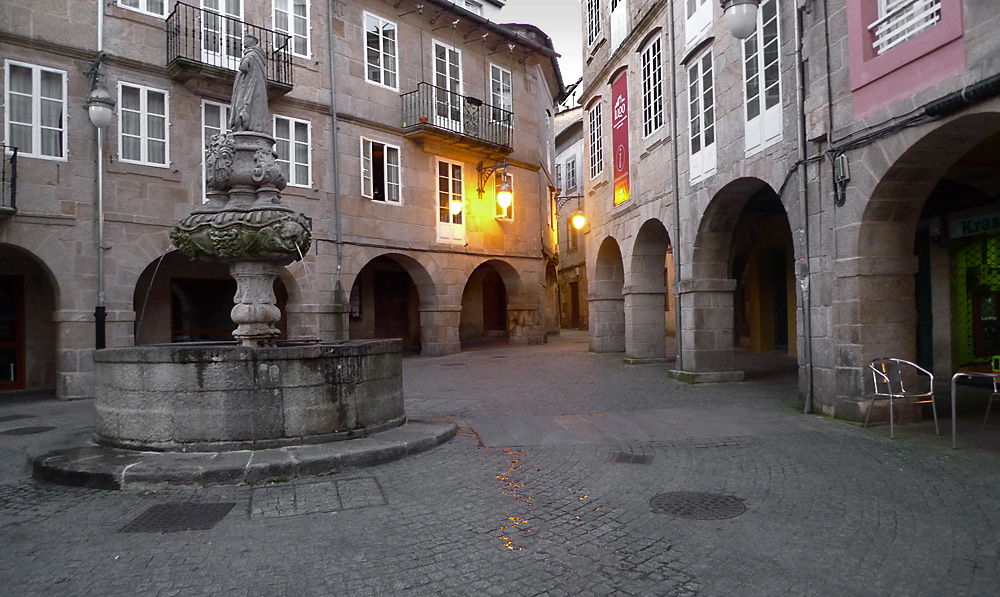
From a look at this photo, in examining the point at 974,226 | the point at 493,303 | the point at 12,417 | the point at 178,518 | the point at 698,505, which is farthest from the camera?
the point at 493,303

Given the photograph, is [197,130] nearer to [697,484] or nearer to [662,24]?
[662,24]

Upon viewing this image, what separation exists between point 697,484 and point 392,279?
17.4 metres

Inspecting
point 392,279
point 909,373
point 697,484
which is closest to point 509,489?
point 697,484

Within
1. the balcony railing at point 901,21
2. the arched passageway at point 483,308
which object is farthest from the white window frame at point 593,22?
the balcony railing at point 901,21

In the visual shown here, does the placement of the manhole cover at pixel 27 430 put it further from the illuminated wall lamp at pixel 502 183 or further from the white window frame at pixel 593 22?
the white window frame at pixel 593 22

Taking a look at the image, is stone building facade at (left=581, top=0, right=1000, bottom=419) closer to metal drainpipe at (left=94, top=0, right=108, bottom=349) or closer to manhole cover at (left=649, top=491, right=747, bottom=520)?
manhole cover at (left=649, top=491, right=747, bottom=520)

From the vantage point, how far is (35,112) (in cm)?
1185

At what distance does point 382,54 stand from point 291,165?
4.52 meters

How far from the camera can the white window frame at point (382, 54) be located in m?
17.4

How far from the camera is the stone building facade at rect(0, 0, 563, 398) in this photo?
1205cm

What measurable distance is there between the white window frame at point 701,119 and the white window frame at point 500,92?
31.7 feet

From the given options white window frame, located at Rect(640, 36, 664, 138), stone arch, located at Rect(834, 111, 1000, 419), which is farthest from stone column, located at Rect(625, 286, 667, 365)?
stone arch, located at Rect(834, 111, 1000, 419)

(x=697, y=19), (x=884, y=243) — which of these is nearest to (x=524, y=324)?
(x=697, y=19)

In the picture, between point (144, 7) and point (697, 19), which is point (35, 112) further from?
point (697, 19)
